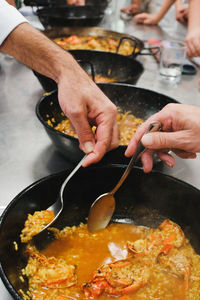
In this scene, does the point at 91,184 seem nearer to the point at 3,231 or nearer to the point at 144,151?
the point at 144,151

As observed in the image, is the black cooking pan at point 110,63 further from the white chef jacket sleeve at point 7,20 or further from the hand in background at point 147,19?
the hand in background at point 147,19

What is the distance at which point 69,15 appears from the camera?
3.37 m

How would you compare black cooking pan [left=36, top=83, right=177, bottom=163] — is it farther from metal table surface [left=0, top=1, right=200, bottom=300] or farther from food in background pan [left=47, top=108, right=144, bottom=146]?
metal table surface [left=0, top=1, right=200, bottom=300]

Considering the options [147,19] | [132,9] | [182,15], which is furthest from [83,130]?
[132,9]

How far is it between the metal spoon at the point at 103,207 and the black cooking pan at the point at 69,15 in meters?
2.22

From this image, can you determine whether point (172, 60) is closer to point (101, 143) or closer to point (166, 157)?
point (166, 157)

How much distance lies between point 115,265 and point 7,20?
118 centimetres

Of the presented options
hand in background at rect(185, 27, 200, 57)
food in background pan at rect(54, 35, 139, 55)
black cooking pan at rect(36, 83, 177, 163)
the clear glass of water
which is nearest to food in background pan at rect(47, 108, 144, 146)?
black cooking pan at rect(36, 83, 177, 163)

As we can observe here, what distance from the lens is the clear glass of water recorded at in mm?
2590

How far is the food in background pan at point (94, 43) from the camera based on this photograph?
9.24 ft

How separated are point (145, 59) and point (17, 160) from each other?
78.4 inches

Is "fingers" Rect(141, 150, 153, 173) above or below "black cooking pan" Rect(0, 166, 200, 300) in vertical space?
above

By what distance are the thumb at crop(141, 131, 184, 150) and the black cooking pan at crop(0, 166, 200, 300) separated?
0.13 metres

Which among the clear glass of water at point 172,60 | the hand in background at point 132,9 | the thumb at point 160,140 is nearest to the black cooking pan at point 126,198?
the thumb at point 160,140
